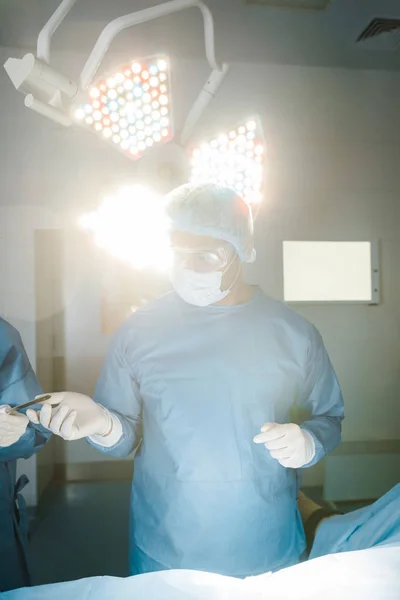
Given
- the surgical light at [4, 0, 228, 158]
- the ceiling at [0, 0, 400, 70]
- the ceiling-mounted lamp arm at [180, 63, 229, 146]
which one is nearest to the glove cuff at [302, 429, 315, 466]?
the surgical light at [4, 0, 228, 158]

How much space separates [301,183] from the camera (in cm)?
220

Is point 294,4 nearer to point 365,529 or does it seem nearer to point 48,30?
point 48,30

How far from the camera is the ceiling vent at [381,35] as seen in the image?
5.43ft

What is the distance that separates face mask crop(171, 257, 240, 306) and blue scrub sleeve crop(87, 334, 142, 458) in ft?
0.83

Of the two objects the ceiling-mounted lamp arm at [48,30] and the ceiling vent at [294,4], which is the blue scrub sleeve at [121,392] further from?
the ceiling vent at [294,4]

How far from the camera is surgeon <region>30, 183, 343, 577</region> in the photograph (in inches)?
45.0

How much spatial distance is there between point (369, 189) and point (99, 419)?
6.26ft

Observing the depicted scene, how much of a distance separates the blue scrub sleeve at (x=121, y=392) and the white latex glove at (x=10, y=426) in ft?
0.70

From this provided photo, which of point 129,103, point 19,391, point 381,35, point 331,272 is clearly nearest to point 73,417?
point 19,391

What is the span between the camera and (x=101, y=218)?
1896 mm

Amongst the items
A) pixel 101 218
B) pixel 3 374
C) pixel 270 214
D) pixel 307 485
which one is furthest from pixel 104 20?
pixel 307 485

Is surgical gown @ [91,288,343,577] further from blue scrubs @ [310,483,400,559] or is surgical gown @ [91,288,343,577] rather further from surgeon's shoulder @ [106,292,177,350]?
blue scrubs @ [310,483,400,559]

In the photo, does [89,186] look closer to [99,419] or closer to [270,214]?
[270,214]

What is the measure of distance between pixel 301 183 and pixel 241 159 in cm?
79
